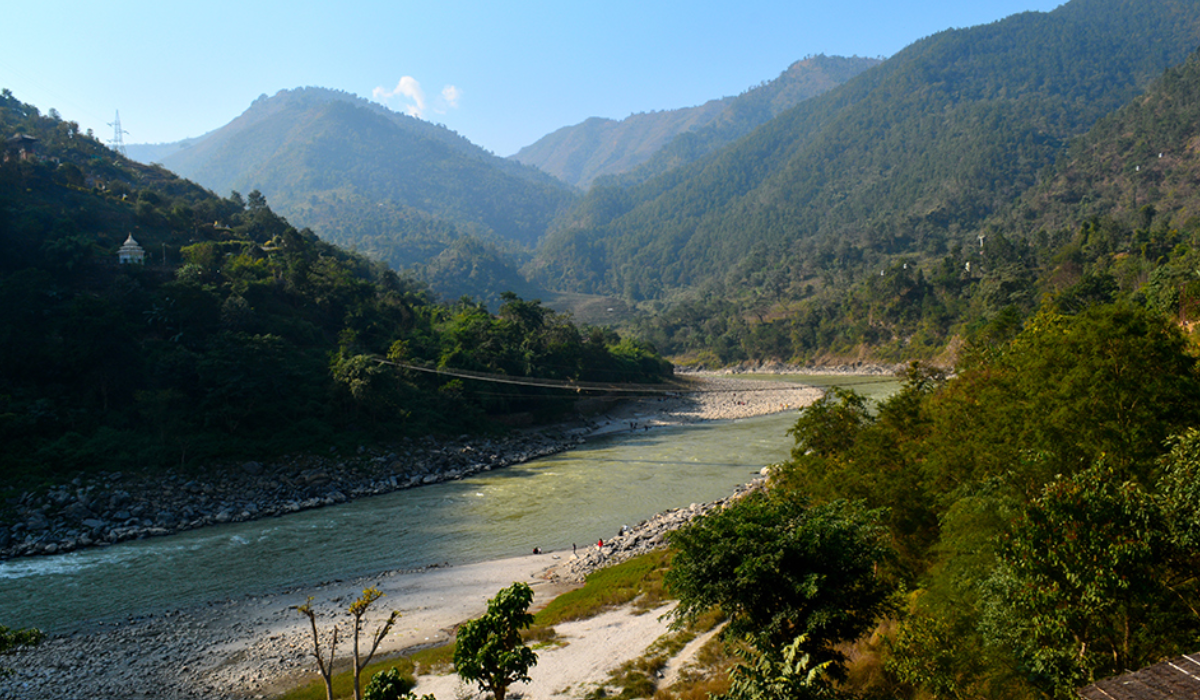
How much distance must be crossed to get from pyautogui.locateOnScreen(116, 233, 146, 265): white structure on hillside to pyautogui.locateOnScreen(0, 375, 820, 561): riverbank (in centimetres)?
1799

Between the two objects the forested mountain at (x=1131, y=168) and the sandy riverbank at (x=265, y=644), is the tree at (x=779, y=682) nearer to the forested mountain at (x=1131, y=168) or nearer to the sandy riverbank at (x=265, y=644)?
the sandy riverbank at (x=265, y=644)

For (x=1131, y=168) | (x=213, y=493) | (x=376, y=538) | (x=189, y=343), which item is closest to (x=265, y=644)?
(x=376, y=538)

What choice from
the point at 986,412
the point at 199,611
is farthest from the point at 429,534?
the point at 986,412

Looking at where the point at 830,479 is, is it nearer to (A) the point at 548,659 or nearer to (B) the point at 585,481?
(A) the point at 548,659

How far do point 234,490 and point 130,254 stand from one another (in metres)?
20.3

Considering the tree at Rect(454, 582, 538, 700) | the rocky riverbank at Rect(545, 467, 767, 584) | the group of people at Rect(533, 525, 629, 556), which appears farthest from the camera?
the group of people at Rect(533, 525, 629, 556)

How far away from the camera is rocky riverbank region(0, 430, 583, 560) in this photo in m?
24.5

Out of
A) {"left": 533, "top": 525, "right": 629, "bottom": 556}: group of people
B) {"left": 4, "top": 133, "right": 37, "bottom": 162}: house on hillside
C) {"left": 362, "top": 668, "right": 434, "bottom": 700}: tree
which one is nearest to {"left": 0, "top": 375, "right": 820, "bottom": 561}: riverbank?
{"left": 533, "top": 525, "right": 629, "bottom": 556}: group of people

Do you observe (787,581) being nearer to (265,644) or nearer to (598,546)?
(265,644)

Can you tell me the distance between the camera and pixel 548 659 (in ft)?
45.4

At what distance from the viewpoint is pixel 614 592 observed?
17.4 metres

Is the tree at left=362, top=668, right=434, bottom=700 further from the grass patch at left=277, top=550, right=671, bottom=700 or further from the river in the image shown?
the river

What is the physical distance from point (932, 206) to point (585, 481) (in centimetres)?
13538

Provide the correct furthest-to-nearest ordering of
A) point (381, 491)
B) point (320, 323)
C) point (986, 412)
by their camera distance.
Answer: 1. point (320, 323)
2. point (381, 491)
3. point (986, 412)
